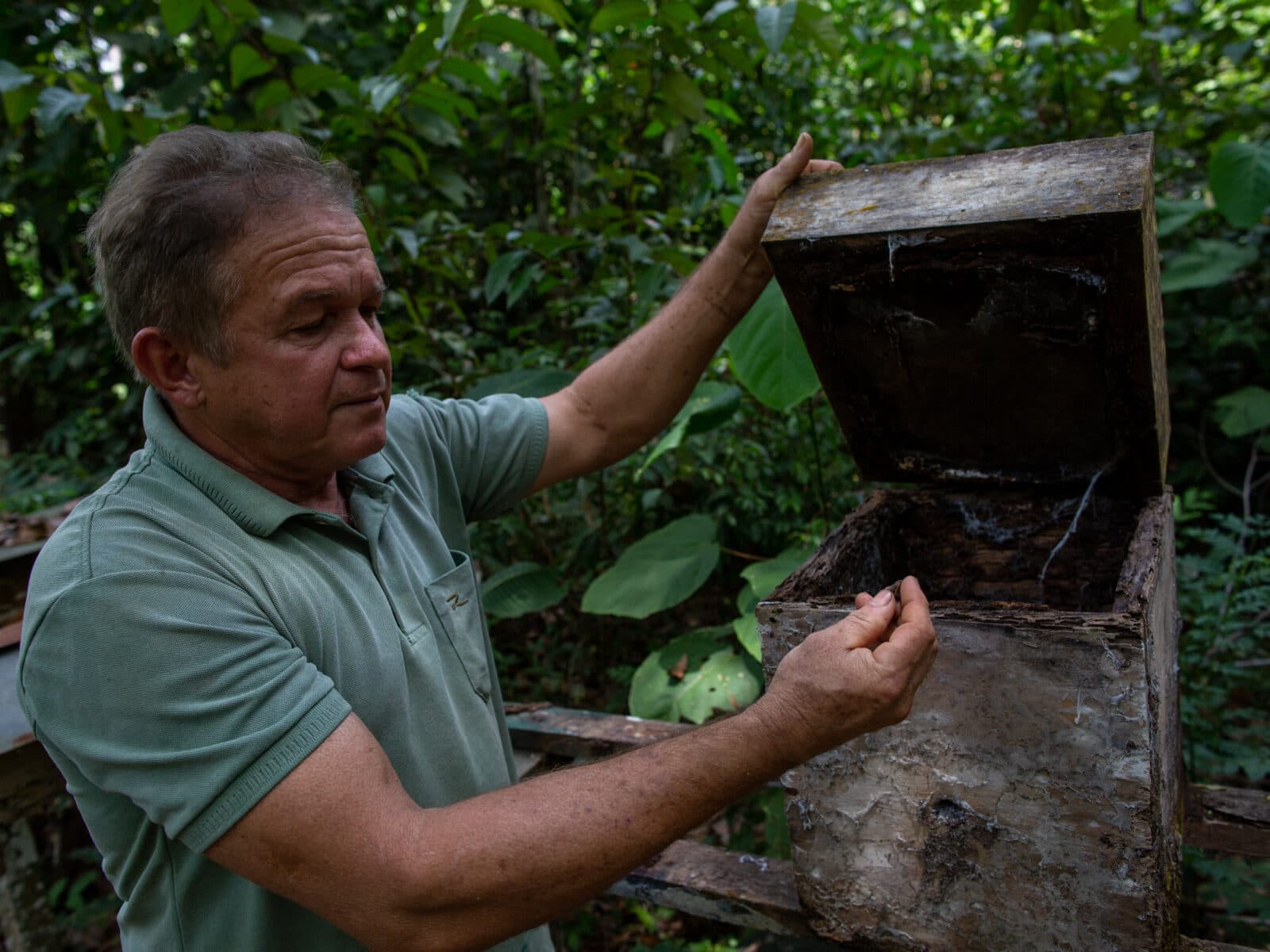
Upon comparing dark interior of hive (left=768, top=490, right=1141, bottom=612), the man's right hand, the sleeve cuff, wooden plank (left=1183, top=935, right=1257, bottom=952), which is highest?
the sleeve cuff

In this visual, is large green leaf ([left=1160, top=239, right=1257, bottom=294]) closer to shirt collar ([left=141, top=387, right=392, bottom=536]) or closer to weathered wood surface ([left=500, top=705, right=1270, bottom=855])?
weathered wood surface ([left=500, top=705, right=1270, bottom=855])

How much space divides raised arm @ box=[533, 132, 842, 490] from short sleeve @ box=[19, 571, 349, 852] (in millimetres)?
786

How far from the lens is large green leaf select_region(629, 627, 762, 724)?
1.93 meters

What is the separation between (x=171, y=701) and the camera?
0.90 meters

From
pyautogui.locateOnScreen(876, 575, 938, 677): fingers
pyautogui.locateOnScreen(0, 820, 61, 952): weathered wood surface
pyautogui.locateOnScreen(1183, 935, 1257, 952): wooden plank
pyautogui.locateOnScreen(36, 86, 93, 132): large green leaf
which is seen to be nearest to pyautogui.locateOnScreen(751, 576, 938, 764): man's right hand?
pyautogui.locateOnScreen(876, 575, 938, 677): fingers

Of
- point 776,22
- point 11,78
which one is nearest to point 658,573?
point 776,22

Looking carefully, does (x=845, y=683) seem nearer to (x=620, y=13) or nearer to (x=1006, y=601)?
(x=1006, y=601)

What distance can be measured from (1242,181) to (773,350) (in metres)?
1.78

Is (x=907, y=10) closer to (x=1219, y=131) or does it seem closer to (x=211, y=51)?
(x=1219, y=131)

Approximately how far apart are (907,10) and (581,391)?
3.52m

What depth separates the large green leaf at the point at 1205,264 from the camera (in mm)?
2953

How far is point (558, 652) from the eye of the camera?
9.77 ft

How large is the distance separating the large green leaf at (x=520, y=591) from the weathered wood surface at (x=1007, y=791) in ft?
3.99

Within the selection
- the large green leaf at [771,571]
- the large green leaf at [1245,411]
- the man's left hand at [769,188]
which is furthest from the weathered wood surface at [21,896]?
the large green leaf at [1245,411]
